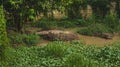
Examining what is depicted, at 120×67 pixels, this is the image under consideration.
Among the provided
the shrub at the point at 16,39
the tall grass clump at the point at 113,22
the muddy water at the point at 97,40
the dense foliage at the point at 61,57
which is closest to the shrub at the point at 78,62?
the dense foliage at the point at 61,57

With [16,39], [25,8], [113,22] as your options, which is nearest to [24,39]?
[16,39]

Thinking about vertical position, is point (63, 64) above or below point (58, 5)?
below

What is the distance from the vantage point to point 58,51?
10.8 meters

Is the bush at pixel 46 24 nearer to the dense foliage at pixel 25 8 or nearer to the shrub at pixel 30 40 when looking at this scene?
the dense foliage at pixel 25 8

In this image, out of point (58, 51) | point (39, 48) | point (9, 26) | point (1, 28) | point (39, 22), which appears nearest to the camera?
point (1, 28)

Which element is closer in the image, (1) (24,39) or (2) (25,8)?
(2) (25,8)

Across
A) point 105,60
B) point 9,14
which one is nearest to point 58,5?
point 9,14

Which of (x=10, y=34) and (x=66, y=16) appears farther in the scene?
(x=66, y=16)

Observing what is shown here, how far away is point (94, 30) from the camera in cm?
1494

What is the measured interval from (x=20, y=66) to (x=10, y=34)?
13.9ft

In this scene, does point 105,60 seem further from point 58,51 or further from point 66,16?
point 66,16

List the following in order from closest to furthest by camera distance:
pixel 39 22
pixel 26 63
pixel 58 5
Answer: pixel 26 63 → pixel 58 5 → pixel 39 22

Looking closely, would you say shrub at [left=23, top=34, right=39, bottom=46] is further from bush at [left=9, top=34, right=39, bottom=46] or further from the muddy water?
the muddy water

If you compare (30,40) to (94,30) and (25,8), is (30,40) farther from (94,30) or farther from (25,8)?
(94,30)
